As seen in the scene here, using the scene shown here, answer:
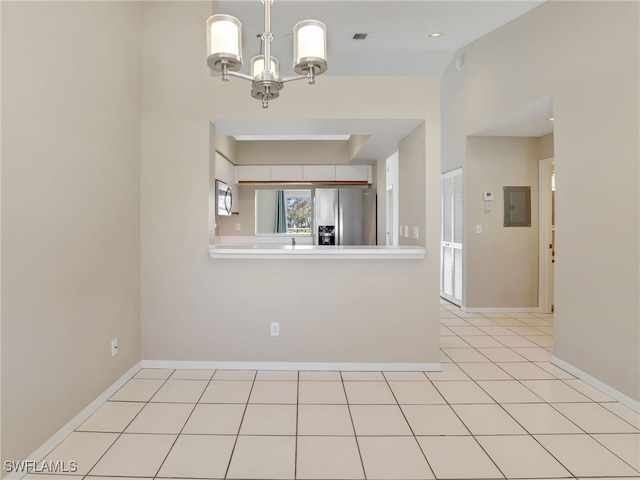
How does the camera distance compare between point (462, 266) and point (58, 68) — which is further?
point (462, 266)

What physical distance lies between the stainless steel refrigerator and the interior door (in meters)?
1.10

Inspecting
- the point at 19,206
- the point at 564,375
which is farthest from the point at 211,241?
the point at 564,375

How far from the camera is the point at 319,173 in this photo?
556 centimetres

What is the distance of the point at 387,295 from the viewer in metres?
2.91

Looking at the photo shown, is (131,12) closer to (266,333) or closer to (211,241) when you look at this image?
(211,241)

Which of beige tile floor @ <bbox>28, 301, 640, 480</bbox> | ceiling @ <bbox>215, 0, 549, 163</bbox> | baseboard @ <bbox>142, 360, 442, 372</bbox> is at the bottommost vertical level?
beige tile floor @ <bbox>28, 301, 640, 480</bbox>

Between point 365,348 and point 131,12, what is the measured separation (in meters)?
3.11

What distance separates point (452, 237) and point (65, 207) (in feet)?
15.8

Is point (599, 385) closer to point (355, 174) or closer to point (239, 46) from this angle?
point (239, 46)

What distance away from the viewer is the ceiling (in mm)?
2938

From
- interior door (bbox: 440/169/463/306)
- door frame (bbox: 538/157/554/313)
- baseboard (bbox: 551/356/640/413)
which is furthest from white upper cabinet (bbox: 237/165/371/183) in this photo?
baseboard (bbox: 551/356/640/413)

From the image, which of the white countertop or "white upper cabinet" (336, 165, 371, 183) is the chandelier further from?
"white upper cabinet" (336, 165, 371, 183)

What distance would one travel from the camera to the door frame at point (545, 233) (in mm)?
4746
